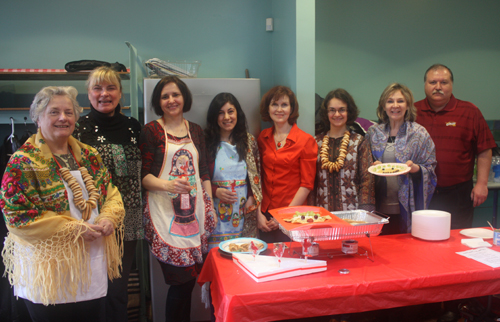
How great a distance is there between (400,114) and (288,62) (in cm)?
109

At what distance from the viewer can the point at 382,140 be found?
8.39ft

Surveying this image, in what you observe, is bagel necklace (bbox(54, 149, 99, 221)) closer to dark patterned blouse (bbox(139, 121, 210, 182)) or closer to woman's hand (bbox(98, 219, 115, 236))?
woman's hand (bbox(98, 219, 115, 236))

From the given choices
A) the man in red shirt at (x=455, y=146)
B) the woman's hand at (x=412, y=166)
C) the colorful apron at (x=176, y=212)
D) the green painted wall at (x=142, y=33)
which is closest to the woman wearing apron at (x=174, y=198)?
the colorful apron at (x=176, y=212)

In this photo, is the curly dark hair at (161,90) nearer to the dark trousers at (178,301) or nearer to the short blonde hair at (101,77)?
the short blonde hair at (101,77)

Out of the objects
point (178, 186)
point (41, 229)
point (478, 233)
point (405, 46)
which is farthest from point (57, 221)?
point (405, 46)

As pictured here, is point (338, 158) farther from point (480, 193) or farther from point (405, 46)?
point (405, 46)

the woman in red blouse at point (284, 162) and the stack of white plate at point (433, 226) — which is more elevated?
the woman in red blouse at point (284, 162)

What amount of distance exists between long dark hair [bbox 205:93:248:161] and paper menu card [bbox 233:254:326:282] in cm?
94

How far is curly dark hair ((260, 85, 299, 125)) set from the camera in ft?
8.44

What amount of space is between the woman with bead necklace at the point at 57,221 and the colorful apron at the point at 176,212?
366 mm

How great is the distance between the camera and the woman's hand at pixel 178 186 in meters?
2.04

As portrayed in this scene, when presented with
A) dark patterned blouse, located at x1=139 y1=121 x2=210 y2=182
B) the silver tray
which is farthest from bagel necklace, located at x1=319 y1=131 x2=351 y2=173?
dark patterned blouse, located at x1=139 y1=121 x2=210 y2=182

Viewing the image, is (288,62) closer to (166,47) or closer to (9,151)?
(166,47)

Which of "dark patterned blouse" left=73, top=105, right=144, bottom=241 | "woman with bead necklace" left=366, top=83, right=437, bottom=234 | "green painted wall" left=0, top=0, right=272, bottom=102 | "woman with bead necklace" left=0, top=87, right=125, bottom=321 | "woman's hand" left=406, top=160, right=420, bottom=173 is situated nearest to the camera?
"woman with bead necklace" left=0, top=87, right=125, bottom=321
